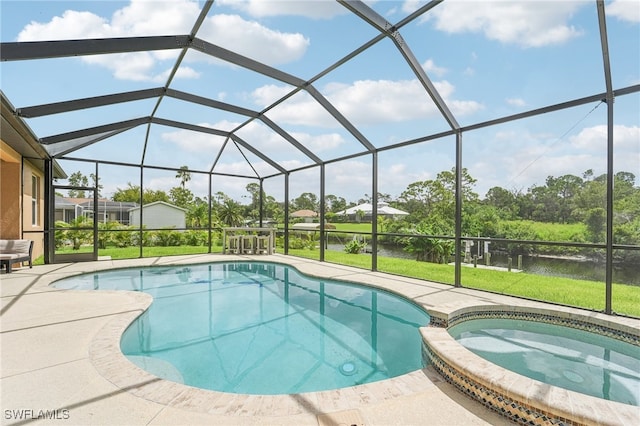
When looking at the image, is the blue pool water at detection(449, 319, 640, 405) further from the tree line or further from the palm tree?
the palm tree

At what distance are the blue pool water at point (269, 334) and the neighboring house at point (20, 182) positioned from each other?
270cm

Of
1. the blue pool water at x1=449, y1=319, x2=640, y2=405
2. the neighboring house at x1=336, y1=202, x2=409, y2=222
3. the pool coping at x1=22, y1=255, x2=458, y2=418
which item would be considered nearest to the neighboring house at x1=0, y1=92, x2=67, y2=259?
the pool coping at x1=22, y1=255, x2=458, y2=418

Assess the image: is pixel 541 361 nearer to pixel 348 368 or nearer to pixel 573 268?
pixel 348 368

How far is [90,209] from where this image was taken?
15641 mm

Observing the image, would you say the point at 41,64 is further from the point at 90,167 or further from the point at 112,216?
the point at 112,216

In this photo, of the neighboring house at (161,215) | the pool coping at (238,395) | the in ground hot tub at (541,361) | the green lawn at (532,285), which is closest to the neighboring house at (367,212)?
the green lawn at (532,285)

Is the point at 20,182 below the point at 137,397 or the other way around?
the other way around

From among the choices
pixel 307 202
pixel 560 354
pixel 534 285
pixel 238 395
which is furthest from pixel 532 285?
pixel 307 202

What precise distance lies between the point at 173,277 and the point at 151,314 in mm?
3286

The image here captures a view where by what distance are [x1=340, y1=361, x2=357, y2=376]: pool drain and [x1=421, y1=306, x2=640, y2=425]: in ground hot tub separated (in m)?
0.85

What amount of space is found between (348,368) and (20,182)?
9857 millimetres

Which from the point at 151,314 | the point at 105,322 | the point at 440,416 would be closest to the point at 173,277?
the point at 151,314

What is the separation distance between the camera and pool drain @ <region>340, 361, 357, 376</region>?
138 inches

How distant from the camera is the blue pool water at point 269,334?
11.3ft
